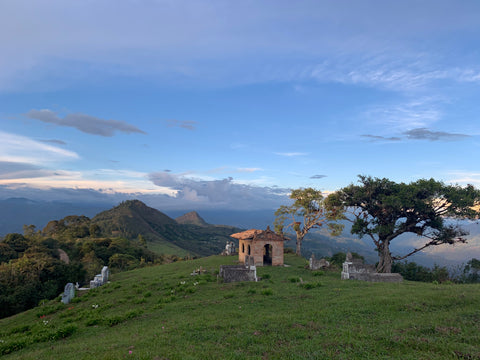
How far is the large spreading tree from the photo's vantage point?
31891 mm

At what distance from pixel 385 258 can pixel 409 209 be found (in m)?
6.58

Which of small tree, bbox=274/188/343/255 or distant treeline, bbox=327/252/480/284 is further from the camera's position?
small tree, bbox=274/188/343/255

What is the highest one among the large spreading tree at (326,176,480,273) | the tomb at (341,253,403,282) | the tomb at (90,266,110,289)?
the large spreading tree at (326,176,480,273)

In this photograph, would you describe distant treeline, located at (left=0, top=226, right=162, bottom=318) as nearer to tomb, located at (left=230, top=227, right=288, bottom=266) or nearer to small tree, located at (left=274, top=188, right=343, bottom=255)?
tomb, located at (left=230, top=227, right=288, bottom=266)

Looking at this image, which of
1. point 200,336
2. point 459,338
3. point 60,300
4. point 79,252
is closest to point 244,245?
point 60,300

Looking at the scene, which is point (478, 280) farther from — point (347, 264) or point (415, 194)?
point (347, 264)

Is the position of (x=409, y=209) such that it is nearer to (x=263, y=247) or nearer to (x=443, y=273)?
(x=443, y=273)

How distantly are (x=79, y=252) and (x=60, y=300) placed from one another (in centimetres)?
3833

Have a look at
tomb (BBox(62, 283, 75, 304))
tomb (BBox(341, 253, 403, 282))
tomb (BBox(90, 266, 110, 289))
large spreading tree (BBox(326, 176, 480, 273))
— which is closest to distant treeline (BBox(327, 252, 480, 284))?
Answer: large spreading tree (BBox(326, 176, 480, 273))

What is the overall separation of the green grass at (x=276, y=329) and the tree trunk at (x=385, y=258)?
70.1ft

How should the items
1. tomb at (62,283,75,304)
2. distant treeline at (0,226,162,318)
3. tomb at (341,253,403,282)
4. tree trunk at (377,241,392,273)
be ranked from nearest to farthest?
tomb at (341,253,403,282), tomb at (62,283,75,304), distant treeline at (0,226,162,318), tree trunk at (377,241,392,273)

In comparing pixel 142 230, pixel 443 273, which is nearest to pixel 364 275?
pixel 443 273

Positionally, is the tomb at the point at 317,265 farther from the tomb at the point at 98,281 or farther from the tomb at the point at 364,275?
the tomb at the point at 98,281

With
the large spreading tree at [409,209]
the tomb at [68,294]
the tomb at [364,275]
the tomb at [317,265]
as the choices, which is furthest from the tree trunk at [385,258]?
the tomb at [68,294]
